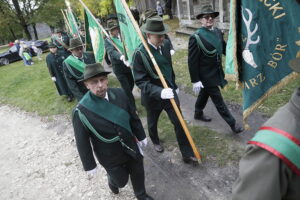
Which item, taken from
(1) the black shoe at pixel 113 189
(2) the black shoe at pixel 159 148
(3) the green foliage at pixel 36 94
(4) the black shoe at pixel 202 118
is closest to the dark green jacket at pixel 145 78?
(2) the black shoe at pixel 159 148

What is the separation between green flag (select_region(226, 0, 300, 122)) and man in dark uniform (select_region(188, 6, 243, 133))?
136 centimetres

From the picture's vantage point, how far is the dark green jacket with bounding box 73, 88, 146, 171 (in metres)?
3.02

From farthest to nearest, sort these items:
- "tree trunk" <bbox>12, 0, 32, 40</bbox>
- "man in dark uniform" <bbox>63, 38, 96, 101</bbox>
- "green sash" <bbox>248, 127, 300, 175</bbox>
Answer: "tree trunk" <bbox>12, 0, 32, 40</bbox> → "man in dark uniform" <bbox>63, 38, 96, 101</bbox> → "green sash" <bbox>248, 127, 300, 175</bbox>

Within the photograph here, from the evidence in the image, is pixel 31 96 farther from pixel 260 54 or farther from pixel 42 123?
pixel 260 54

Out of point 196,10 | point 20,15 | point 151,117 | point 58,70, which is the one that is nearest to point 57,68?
point 58,70

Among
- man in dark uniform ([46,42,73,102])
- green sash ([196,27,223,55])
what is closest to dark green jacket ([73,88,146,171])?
green sash ([196,27,223,55])

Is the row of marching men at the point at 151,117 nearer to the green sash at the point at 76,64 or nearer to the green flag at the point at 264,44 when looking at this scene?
the green sash at the point at 76,64

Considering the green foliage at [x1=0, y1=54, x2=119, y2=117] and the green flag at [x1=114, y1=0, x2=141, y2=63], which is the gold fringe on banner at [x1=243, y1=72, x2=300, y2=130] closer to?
the green flag at [x1=114, y1=0, x2=141, y2=63]

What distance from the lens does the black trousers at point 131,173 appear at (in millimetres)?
3354

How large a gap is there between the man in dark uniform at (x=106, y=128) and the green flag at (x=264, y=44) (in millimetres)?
1466

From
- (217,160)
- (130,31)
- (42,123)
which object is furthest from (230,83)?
(42,123)

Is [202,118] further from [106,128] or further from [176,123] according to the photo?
[106,128]

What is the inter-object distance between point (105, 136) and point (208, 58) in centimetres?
237

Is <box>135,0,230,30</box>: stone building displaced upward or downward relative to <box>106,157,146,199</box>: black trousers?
upward
